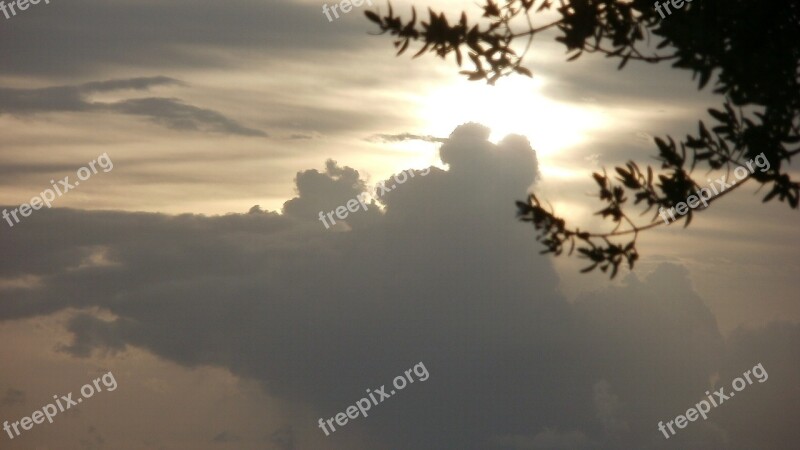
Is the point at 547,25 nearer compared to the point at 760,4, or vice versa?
the point at 760,4

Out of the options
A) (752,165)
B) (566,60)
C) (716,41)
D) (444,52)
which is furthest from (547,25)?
(752,165)

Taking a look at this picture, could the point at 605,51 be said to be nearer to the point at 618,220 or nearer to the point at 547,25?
the point at 547,25

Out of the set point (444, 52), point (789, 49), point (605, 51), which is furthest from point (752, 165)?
point (444, 52)

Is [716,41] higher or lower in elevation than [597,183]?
higher

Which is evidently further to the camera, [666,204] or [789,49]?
[666,204]

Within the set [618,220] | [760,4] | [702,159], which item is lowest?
[618,220]

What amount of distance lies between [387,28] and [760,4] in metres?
4.73

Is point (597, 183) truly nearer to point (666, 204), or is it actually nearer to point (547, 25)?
point (666, 204)

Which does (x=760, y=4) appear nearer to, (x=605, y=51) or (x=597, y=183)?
(x=605, y=51)

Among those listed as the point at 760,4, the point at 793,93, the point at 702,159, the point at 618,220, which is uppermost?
the point at 760,4

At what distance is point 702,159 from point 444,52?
12.2ft

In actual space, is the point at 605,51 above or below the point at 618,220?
above

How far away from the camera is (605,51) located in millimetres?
13852

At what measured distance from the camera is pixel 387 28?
1351 cm
